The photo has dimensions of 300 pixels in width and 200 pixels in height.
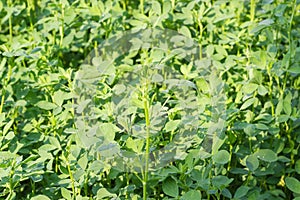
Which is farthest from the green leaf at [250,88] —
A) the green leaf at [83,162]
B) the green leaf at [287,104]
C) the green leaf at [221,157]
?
the green leaf at [83,162]

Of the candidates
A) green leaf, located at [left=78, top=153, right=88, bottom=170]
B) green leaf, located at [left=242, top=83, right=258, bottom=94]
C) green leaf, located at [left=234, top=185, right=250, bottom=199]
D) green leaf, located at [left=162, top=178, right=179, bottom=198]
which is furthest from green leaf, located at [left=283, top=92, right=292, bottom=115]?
green leaf, located at [left=78, top=153, right=88, bottom=170]

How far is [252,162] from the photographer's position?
1.46 m

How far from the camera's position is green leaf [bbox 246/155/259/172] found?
1.45 meters

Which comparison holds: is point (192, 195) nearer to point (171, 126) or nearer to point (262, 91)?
point (171, 126)

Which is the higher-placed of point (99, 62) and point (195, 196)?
point (99, 62)

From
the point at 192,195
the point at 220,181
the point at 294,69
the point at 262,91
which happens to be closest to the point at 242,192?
the point at 220,181

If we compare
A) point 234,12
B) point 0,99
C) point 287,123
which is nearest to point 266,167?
point 287,123

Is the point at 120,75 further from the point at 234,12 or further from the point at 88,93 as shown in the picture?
the point at 234,12

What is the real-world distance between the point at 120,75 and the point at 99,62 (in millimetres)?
77

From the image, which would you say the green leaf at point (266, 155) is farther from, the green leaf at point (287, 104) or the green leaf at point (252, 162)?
the green leaf at point (287, 104)

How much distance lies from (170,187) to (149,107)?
0.70 ft

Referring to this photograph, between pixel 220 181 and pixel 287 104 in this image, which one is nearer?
pixel 220 181

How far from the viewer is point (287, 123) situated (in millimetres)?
1677

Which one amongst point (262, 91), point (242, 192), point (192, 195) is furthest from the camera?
point (262, 91)
